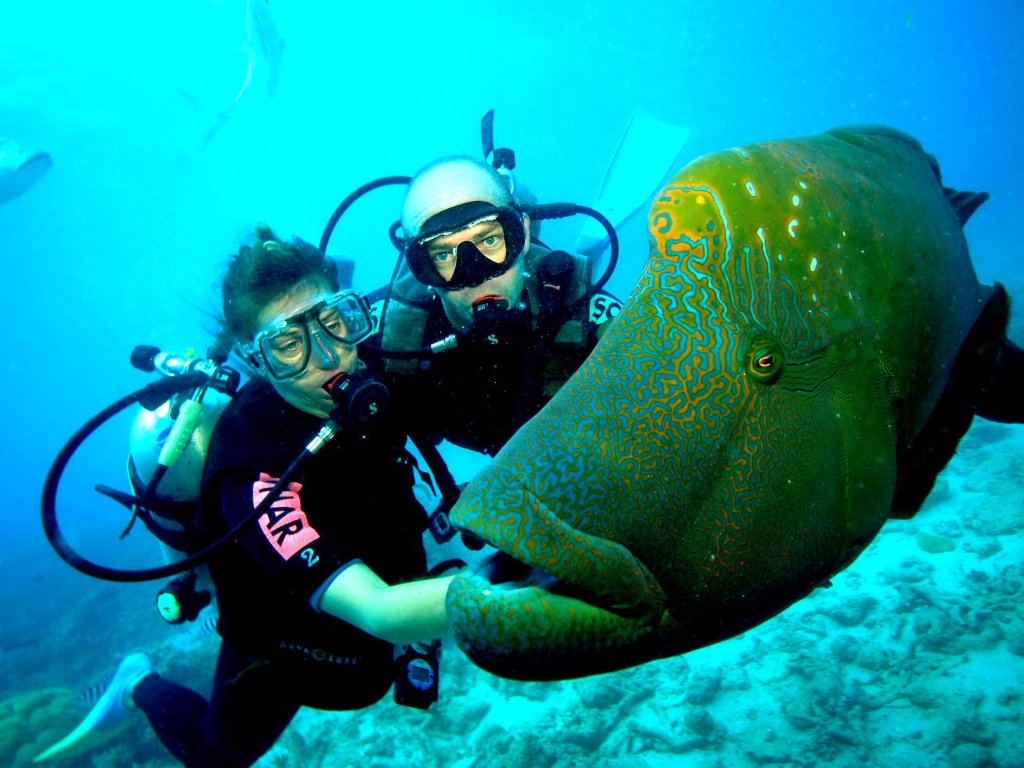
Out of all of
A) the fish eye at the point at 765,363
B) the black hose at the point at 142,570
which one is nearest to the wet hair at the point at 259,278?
the black hose at the point at 142,570

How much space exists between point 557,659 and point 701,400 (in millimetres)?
582

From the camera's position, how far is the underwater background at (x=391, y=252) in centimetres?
653

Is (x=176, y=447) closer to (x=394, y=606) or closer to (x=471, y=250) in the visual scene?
(x=394, y=606)

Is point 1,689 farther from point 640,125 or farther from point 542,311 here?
point 640,125

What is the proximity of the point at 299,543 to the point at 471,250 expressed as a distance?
1.79 metres

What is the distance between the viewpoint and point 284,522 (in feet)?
7.89

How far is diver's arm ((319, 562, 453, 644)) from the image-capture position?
6.26 feet

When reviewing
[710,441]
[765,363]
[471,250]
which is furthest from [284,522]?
[765,363]

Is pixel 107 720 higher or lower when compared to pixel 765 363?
lower

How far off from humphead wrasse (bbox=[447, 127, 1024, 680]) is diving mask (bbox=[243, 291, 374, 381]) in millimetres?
2160

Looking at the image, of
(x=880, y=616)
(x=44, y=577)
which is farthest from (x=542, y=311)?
(x=44, y=577)

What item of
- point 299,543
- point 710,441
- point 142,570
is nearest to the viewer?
point 710,441

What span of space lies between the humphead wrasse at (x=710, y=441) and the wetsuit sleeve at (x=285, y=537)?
139 cm

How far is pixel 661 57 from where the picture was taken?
83250mm
